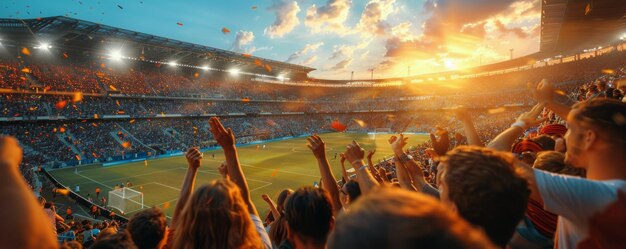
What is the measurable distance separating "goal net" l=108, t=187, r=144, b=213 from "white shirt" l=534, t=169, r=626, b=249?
68.3 feet

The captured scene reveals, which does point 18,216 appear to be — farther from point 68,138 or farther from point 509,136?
point 68,138

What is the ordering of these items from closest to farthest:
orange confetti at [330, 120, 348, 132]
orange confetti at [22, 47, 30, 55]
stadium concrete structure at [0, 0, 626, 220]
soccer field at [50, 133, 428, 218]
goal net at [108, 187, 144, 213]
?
goal net at [108, 187, 144, 213], soccer field at [50, 133, 428, 218], stadium concrete structure at [0, 0, 626, 220], orange confetti at [22, 47, 30, 55], orange confetti at [330, 120, 348, 132]

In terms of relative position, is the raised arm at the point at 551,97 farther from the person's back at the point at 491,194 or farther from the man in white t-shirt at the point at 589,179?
the person's back at the point at 491,194

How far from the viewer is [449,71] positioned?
7531cm

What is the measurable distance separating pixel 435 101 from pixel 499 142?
77.6 metres

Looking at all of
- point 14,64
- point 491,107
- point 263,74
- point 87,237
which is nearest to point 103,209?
point 87,237

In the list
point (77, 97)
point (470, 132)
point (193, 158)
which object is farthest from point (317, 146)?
point (77, 97)

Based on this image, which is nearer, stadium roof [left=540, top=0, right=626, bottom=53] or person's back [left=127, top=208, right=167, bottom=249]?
person's back [left=127, top=208, right=167, bottom=249]

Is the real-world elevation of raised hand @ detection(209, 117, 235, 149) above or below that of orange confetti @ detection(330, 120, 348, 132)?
above

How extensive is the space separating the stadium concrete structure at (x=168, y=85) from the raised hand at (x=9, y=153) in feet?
78.0

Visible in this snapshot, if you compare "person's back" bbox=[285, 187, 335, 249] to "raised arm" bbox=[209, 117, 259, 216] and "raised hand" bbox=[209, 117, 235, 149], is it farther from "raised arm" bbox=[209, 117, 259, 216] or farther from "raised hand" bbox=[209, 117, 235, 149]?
"raised hand" bbox=[209, 117, 235, 149]

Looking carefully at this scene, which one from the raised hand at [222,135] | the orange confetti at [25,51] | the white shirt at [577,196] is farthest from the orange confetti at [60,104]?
the white shirt at [577,196]

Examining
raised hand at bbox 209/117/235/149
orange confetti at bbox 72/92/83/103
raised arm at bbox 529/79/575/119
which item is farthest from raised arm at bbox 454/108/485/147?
orange confetti at bbox 72/92/83/103

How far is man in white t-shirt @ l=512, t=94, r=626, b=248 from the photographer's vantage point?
5.79 feet
